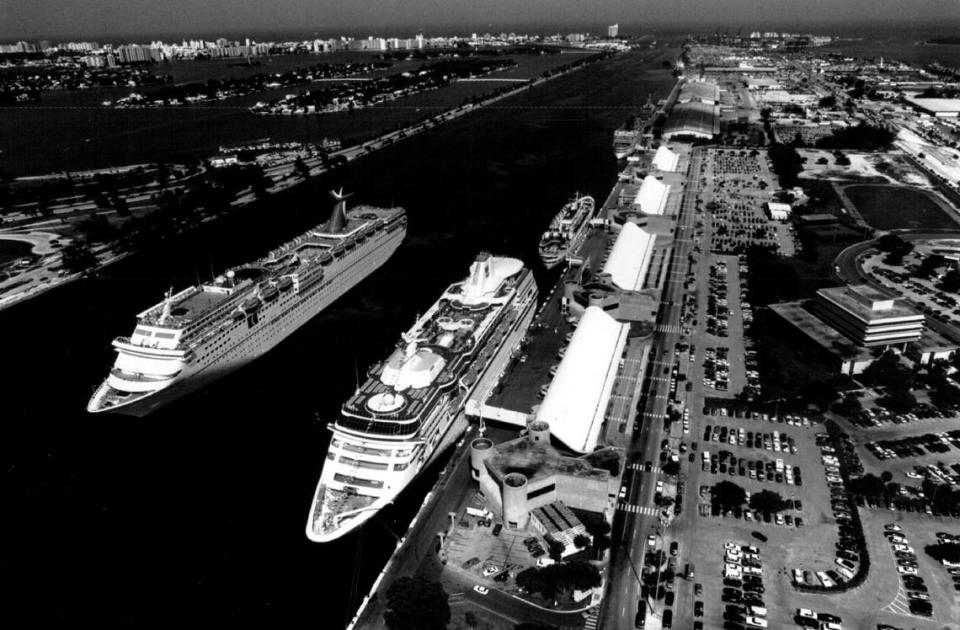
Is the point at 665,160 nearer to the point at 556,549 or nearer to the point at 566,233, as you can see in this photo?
the point at 566,233

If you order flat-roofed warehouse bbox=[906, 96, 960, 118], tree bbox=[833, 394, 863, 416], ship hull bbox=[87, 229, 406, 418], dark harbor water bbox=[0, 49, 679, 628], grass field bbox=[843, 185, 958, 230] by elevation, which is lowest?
dark harbor water bbox=[0, 49, 679, 628]

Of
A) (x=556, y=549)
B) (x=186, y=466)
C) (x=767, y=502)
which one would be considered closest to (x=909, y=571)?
(x=767, y=502)

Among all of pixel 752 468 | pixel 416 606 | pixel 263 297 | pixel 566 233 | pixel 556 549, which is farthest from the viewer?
pixel 566 233

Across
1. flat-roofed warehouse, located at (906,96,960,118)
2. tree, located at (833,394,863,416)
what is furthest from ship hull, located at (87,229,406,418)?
flat-roofed warehouse, located at (906,96,960,118)

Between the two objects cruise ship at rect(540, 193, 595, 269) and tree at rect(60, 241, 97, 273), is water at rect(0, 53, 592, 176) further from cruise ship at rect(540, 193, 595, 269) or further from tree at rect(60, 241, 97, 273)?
cruise ship at rect(540, 193, 595, 269)

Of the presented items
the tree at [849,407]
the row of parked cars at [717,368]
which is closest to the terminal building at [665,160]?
the row of parked cars at [717,368]

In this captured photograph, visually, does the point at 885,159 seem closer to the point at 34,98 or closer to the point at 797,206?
the point at 797,206

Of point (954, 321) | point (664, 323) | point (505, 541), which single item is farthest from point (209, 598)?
point (954, 321)
